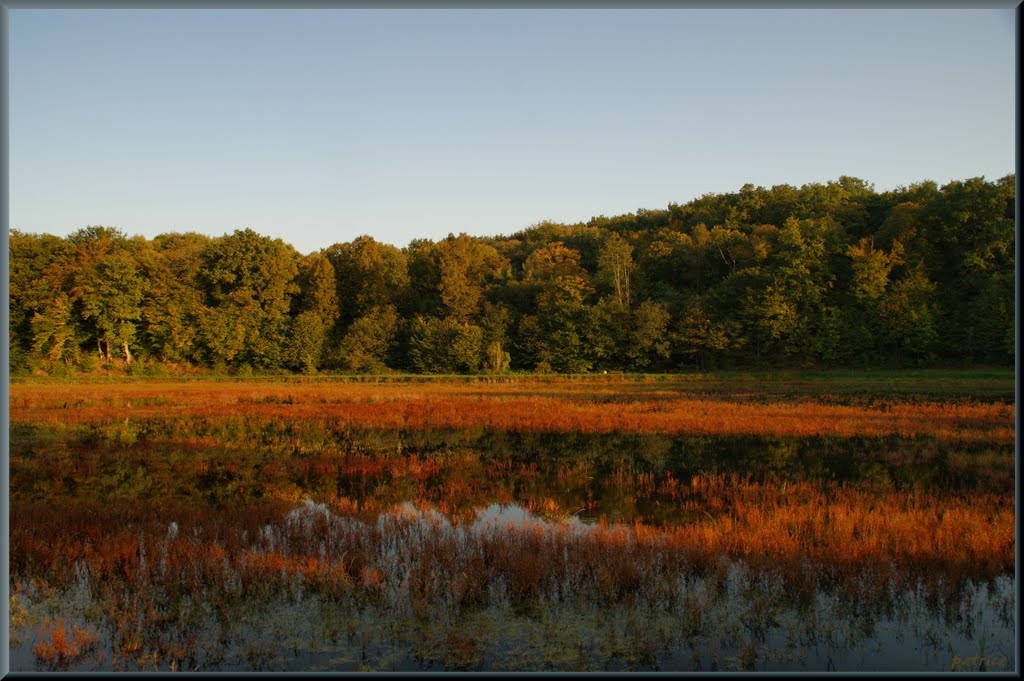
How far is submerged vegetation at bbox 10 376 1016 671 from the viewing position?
23.5 ft

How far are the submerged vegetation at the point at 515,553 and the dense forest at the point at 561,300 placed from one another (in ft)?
130

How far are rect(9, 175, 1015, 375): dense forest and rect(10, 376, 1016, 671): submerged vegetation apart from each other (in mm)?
39682

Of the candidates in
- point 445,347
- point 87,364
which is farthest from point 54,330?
point 445,347

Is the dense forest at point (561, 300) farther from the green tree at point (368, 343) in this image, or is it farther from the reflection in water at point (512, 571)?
the reflection in water at point (512, 571)

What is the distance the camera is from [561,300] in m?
67.2

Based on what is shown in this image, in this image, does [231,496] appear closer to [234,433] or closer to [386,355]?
[234,433]

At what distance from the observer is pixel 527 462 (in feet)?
61.2

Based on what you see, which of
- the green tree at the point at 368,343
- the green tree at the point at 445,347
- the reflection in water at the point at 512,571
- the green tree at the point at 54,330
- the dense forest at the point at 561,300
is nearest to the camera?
the reflection in water at the point at 512,571

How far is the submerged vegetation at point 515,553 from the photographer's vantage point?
23.5ft

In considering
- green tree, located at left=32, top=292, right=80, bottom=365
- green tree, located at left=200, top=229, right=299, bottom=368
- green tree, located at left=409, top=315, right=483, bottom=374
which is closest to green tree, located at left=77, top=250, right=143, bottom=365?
green tree, located at left=32, top=292, right=80, bottom=365

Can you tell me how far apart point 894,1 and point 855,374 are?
2111 inches

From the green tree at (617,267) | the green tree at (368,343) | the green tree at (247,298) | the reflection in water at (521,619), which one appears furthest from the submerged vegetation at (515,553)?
the green tree at (617,267)

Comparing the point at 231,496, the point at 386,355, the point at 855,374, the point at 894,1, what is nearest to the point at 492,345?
the point at 386,355

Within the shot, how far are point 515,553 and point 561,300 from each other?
58441mm
